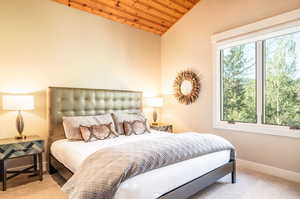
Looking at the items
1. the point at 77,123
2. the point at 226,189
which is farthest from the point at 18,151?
the point at 226,189

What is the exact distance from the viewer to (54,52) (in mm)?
3387

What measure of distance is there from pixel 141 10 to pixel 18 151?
336 cm

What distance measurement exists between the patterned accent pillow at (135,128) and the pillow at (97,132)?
1.03 ft

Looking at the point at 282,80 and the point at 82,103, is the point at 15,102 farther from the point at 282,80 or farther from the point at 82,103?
the point at 282,80

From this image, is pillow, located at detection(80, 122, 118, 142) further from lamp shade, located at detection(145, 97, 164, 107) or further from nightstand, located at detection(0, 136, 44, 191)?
lamp shade, located at detection(145, 97, 164, 107)

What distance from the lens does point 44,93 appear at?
329 centimetres

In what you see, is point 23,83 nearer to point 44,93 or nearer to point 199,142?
point 44,93

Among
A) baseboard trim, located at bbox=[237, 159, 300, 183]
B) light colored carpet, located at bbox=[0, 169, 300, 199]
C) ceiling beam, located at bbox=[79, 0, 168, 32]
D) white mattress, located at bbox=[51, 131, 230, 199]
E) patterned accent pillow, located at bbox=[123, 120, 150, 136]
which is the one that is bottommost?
light colored carpet, located at bbox=[0, 169, 300, 199]

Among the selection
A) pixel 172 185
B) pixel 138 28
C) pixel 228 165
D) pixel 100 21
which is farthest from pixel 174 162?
pixel 138 28

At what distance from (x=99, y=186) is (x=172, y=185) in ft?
2.40

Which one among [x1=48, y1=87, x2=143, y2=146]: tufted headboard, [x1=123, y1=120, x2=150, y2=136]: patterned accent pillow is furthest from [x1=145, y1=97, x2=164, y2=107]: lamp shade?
[x1=123, y1=120, x2=150, y2=136]: patterned accent pillow

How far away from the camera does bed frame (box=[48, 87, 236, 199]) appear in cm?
228

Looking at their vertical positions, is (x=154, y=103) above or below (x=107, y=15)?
below

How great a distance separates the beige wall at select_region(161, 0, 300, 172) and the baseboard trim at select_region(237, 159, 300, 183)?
70 mm
